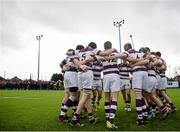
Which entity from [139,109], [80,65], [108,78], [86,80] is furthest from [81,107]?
[139,109]

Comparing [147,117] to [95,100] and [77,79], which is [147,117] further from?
[95,100]

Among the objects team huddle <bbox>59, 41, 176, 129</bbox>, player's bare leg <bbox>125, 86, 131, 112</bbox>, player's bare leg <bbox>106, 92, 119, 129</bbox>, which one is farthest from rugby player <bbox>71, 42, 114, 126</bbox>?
Answer: player's bare leg <bbox>125, 86, 131, 112</bbox>

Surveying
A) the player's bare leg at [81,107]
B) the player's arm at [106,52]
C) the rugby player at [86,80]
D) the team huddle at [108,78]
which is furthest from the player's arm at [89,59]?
the player's bare leg at [81,107]

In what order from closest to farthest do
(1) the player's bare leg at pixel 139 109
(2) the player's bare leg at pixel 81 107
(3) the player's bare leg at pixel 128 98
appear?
Result: (2) the player's bare leg at pixel 81 107 → (1) the player's bare leg at pixel 139 109 → (3) the player's bare leg at pixel 128 98

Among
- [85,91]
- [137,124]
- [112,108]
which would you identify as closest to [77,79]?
[85,91]

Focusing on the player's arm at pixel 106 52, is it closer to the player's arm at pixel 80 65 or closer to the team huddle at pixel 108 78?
the team huddle at pixel 108 78

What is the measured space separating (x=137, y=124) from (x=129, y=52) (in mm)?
2579

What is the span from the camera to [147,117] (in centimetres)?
1068

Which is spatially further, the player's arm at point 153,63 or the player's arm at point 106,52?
the player's arm at point 153,63

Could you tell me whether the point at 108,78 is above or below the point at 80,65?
below

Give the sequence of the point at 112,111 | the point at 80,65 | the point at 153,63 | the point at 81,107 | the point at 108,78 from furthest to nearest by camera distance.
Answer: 1. the point at 153,63
2. the point at 80,65
3. the point at 108,78
4. the point at 81,107
5. the point at 112,111

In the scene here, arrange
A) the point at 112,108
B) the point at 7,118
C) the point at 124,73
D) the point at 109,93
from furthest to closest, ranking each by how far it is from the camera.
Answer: the point at 124,73 < the point at 7,118 < the point at 109,93 < the point at 112,108

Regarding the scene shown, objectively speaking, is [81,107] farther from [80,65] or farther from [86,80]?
[80,65]

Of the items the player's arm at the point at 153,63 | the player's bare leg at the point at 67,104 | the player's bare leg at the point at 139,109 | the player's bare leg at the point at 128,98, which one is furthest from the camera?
the player's bare leg at the point at 128,98
